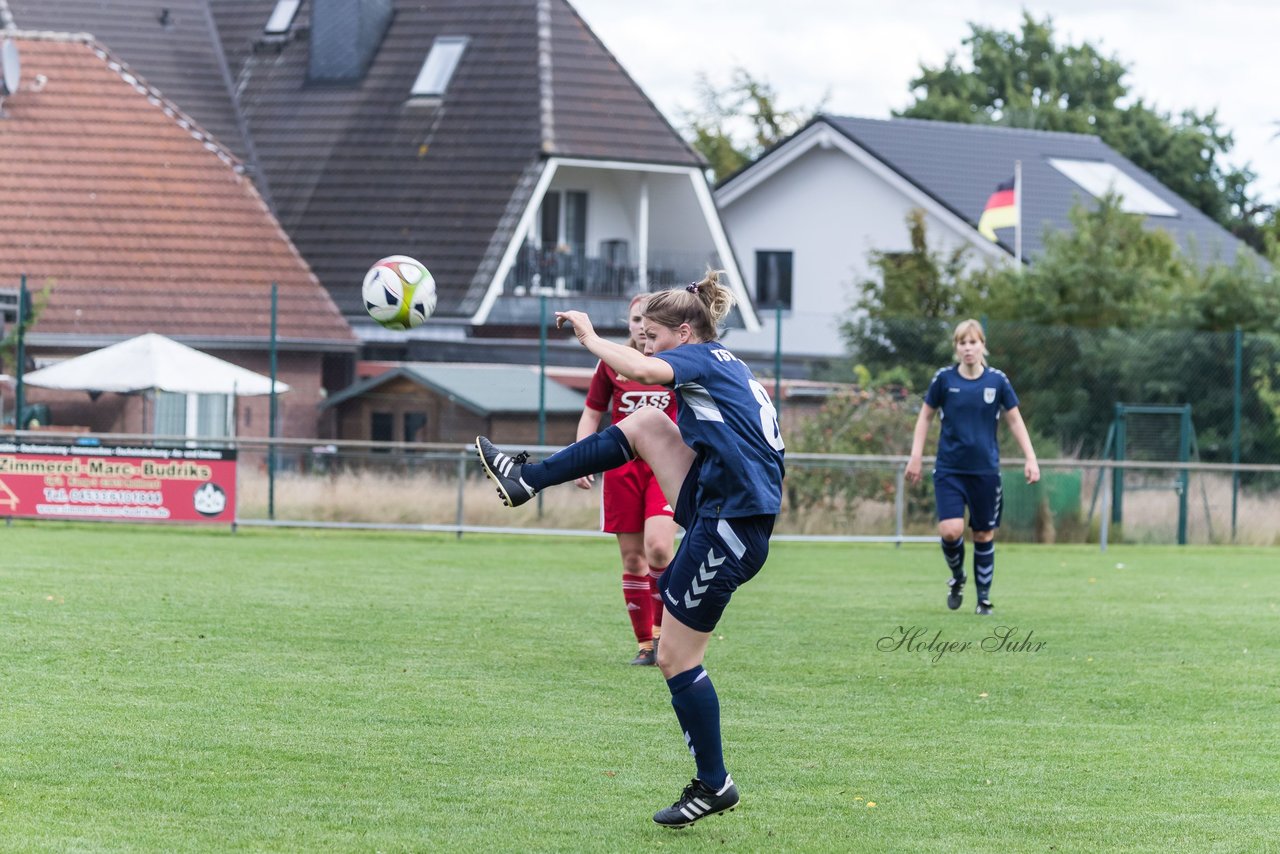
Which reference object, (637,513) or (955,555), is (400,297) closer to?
(637,513)

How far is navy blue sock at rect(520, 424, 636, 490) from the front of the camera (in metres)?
6.48

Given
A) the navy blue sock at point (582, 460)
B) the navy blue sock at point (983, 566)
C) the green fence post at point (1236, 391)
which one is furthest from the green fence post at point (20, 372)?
the navy blue sock at point (582, 460)

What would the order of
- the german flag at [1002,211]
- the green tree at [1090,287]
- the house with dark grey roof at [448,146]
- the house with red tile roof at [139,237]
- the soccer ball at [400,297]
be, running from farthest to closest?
the german flag at [1002,211] < the house with dark grey roof at [448,146] < the green tree at [1090,287] < the house with red tile roof at [139,237] < the soccer ball at [400,297]

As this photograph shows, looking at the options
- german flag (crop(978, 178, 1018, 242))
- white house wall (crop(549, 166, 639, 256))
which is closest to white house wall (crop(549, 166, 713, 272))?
white house wall (crop(549, 166, 639, 256))

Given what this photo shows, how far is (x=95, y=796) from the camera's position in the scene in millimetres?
6227

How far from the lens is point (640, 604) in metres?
10.1

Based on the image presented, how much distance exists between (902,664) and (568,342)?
1911cm

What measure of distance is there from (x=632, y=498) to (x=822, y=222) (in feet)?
103

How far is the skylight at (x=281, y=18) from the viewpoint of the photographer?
35778mm

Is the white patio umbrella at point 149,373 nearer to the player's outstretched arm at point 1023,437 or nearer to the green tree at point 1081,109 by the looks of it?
the player's outstretched arm at point 1023,437

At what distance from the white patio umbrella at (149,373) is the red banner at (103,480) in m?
3.14

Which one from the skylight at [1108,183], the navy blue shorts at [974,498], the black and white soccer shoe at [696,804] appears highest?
the skylight at [1108,183]

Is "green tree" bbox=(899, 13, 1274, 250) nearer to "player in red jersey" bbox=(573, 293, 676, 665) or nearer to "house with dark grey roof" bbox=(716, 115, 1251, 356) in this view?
"house with dark grey roof" bbox=(716, 115, 1251, 356)

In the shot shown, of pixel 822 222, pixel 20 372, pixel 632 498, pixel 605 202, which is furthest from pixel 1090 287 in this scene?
pixel 632 498
